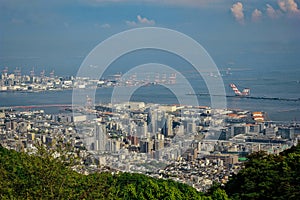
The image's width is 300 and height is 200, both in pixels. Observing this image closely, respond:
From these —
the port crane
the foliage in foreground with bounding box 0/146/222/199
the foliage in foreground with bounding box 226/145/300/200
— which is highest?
the port crane

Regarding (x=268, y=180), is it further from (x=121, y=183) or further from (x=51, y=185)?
(x=51, y=185)

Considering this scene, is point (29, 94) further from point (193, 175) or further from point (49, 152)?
point (49, 152)

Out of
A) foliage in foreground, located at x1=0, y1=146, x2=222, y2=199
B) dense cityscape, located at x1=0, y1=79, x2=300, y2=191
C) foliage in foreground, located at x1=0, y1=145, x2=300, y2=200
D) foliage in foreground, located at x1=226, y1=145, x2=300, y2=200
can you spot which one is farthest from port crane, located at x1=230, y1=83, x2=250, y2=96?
foliage in foreground, located at x1=0, y1=146, x2=222, y2=199

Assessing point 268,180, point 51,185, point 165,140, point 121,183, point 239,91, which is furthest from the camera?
point 239,91

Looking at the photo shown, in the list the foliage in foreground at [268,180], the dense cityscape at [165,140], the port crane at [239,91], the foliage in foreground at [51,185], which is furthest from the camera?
the port crane at [239,91]

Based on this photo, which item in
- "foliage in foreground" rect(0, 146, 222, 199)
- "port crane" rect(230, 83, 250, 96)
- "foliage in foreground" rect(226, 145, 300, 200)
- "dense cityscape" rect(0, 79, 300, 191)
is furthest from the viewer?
"port crane" rect(230, 83, 250, 96)

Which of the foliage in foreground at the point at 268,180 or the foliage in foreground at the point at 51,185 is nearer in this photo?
the foliage in foreground at the point at 51,185

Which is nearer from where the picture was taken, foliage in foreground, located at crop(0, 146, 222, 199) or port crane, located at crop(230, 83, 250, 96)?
foliage in foreground, located at crop(0, 146, 222, 199)

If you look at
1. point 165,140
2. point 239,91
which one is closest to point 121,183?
point 165,140

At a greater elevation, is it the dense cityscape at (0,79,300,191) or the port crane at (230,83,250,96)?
the port crane at (230,83,250,96)

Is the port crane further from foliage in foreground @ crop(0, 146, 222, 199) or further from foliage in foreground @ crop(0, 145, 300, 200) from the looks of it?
foliage in foreground @ crop(0, 146, 222, 199)

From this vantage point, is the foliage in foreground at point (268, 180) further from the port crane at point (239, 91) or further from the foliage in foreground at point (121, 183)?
the port crane at point (239, 91)

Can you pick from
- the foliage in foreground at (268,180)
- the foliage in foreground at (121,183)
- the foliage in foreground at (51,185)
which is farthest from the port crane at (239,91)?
the foliage in foreground at (51,185)
